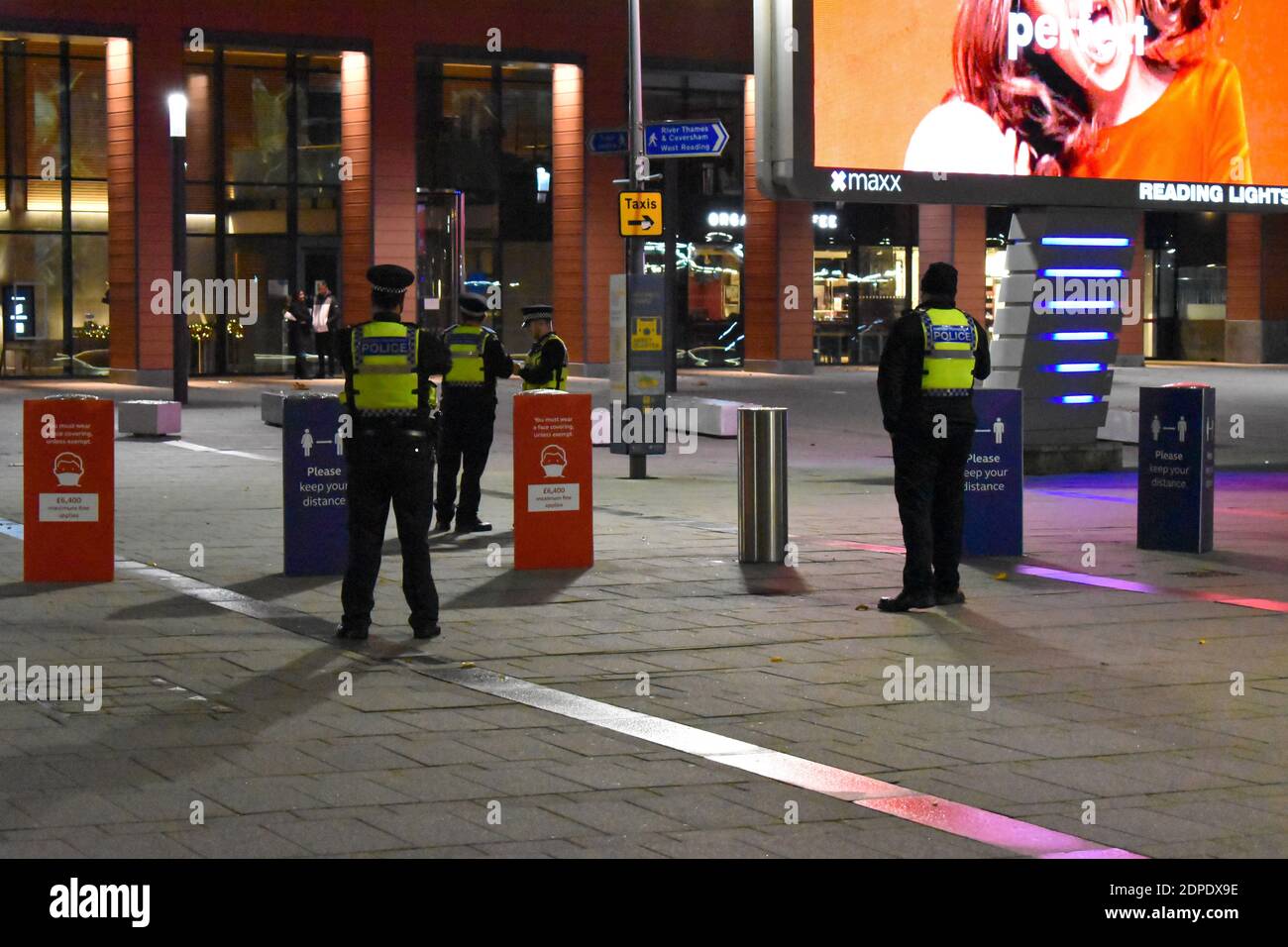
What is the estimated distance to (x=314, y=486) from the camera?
1188 cm

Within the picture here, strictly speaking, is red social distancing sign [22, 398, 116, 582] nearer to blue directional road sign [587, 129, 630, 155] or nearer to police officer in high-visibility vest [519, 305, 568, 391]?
police officer in high-visibility vest [519, 305, 568, 391]

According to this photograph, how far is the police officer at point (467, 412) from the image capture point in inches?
567

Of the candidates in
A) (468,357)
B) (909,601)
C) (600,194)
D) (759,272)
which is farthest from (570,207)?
(909,601)

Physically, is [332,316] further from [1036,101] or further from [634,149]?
[1036,101]

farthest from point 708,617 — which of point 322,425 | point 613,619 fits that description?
point 322,425

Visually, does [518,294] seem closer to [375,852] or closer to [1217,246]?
[1217,246]

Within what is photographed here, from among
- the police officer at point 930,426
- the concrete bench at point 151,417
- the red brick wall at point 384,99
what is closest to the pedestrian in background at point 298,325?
the red brick wall at point 384,99

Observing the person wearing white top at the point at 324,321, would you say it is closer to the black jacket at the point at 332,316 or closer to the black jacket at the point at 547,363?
the black jacket at the point at 332,316

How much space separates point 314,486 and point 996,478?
4.61 m

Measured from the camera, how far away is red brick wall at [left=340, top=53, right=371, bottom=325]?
37.9 m

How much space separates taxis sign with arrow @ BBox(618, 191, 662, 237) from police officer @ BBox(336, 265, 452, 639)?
962 cm

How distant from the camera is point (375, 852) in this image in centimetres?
577

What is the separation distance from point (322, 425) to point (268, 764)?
5.07 meters

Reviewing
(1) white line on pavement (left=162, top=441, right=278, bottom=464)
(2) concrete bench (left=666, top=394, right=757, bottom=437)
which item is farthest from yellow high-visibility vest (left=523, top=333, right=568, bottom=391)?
(2) concrete bench (left=666, top=394, right=757, bottom=437)
